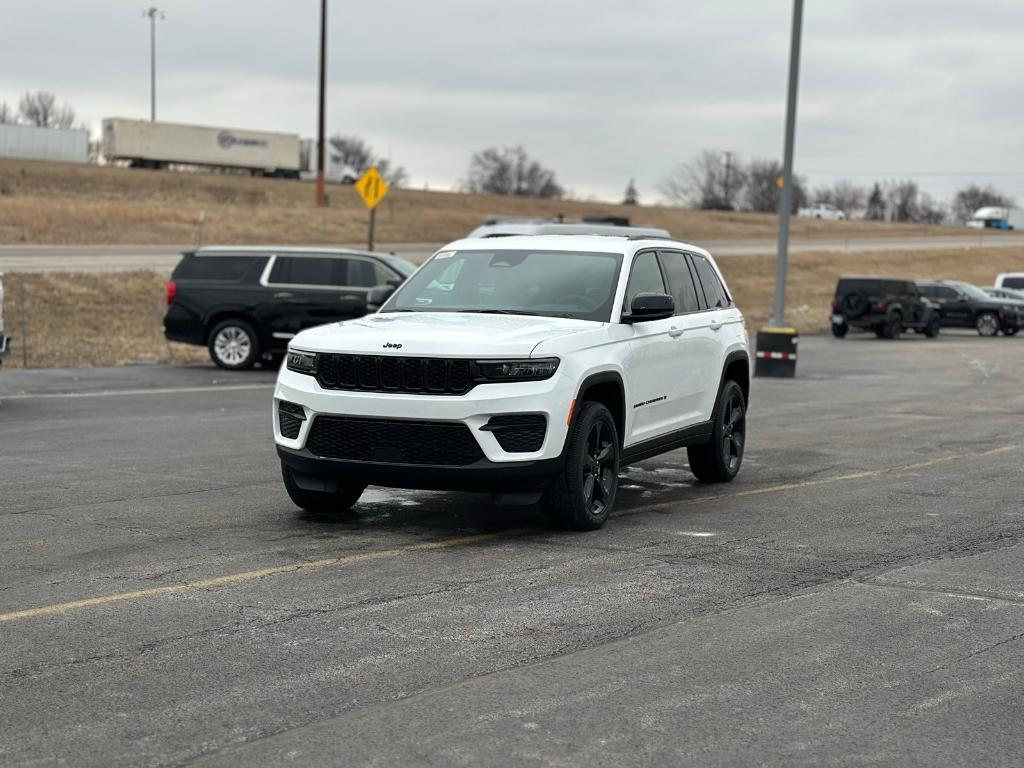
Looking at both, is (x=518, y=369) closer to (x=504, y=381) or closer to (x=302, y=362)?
(x=504, y=381)

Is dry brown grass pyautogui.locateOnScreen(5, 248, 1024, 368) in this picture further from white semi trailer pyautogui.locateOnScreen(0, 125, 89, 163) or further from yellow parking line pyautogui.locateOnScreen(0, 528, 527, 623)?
white semi trailer pyautogui.locateOnScreen(0, 125, 89, 163)

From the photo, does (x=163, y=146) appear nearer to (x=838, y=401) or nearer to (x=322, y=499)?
(x=838, y=401)

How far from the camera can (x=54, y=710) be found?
5.10 metres

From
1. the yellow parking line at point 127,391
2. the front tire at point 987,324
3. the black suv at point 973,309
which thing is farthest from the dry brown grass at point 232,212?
the yellow parking line at point 127,391

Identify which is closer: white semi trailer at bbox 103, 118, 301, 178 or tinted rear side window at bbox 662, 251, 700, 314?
tinted rear side window at bbox 662, 251, 700, 314

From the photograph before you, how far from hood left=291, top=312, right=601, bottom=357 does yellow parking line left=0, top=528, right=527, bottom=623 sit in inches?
44.1

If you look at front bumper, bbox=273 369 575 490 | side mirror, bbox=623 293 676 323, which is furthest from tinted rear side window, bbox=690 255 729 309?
front bumper, bbox=273 369 575 490

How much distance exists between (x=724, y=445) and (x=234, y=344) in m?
13.3

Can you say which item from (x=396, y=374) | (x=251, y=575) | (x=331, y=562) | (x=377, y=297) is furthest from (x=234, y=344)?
(x=251, y=575)

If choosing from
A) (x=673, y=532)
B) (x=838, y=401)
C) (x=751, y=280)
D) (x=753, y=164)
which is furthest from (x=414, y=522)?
(x=753, y=164)

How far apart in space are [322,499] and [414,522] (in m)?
0.61

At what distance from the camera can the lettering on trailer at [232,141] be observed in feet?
269

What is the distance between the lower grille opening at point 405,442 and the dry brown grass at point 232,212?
39.4m

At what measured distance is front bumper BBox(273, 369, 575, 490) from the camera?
819 cm
